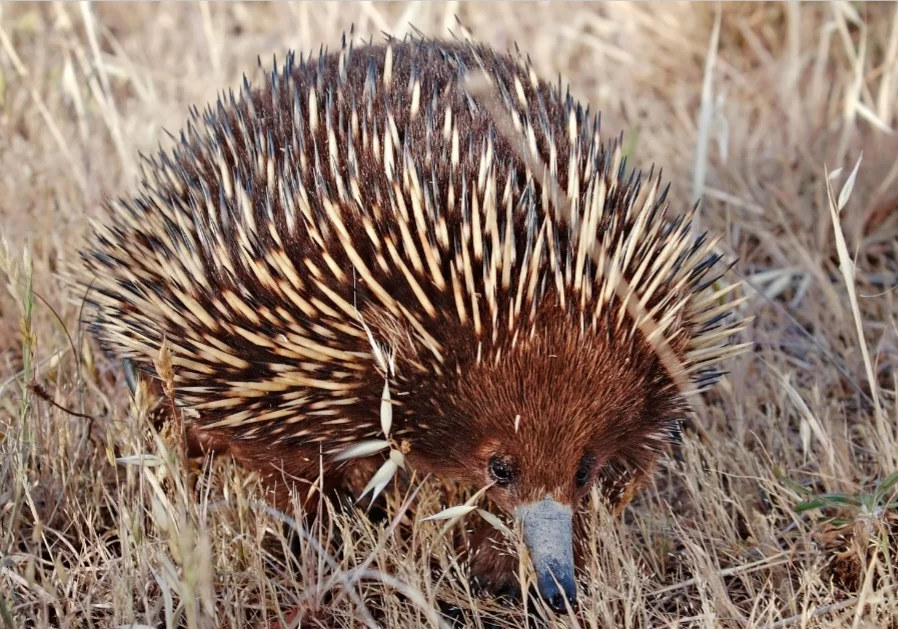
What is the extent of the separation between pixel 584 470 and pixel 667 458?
52 cm

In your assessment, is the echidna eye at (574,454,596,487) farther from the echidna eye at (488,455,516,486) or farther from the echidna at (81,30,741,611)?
the echidna eye at (488,455,516,486)

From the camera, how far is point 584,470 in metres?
2.00

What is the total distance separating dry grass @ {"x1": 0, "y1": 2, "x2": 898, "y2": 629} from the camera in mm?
2023

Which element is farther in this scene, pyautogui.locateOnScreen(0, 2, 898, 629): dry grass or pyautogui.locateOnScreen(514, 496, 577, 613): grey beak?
pyautogui.locateOnScreen(0, 2, 898, 629): dry grass

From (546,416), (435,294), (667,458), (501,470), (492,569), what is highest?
(435,294)

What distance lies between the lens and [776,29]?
4.67 metres

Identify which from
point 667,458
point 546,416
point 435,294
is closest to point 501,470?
point 546,416

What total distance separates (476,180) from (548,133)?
228 mm

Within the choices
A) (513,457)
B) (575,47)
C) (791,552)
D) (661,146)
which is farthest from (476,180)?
(575,47)

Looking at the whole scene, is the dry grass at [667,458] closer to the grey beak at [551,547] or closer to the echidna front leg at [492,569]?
the echidna front leg at [492,569]

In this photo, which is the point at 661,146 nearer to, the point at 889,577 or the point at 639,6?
the point at 639,6

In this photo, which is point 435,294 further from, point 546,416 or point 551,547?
point 551,547

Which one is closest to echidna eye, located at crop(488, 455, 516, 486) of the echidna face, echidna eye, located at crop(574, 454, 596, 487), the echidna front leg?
the echidna face

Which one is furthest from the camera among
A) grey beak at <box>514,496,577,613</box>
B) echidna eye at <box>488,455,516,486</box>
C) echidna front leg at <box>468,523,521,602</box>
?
echidna front leg at <box>468,523,521,602</box>
